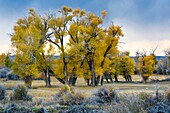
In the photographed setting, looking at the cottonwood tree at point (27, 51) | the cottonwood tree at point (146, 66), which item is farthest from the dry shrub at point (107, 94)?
the cottonwood tree at point (146, 66)

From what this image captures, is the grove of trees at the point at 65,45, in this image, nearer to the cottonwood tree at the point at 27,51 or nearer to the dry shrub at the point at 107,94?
the cottonwood tree at the point at 27,51

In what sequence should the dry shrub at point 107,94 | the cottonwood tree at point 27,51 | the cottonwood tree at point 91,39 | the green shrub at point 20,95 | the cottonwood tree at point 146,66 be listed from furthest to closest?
the cottonwood tree at point 146,66
the cottonwood tree at point 91,39
the cottonwood tree at point 27,51
the green shrub at point 20,95
the dry shrub at point 107,94

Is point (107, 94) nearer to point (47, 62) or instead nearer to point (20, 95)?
point (20, 95)

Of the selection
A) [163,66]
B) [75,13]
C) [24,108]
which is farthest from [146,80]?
[24,108]

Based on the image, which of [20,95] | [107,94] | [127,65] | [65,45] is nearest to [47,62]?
[65,45]

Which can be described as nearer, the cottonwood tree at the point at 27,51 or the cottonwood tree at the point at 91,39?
the cottonwood tree at the point at 27,51

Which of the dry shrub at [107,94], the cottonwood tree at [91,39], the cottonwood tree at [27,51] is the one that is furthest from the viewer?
the cottonwood tree at [91,39]

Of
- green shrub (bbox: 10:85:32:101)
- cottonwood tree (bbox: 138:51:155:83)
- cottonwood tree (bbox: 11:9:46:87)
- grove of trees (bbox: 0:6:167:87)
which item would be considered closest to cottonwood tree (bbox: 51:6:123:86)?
grove of trees (bbox: 0:6:167:87)

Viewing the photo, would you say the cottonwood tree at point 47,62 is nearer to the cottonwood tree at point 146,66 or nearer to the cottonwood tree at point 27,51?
the cottonwood tree at point 27,51

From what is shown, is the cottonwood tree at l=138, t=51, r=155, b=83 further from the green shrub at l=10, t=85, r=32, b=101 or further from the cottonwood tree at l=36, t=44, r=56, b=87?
the green shrub at l=10, t=85, r=32, b=101

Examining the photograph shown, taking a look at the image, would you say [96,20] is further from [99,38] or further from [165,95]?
[165,95]

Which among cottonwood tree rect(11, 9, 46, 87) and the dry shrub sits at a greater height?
cottonwood tree rect(11, 9, 46, 87)

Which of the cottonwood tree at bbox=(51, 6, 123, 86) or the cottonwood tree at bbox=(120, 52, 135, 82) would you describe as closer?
the cottonwood tree at bbox=(51, 6, 123, 86)

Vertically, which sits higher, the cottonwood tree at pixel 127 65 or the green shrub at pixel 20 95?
the cottonwood tree at pixel 127 65
